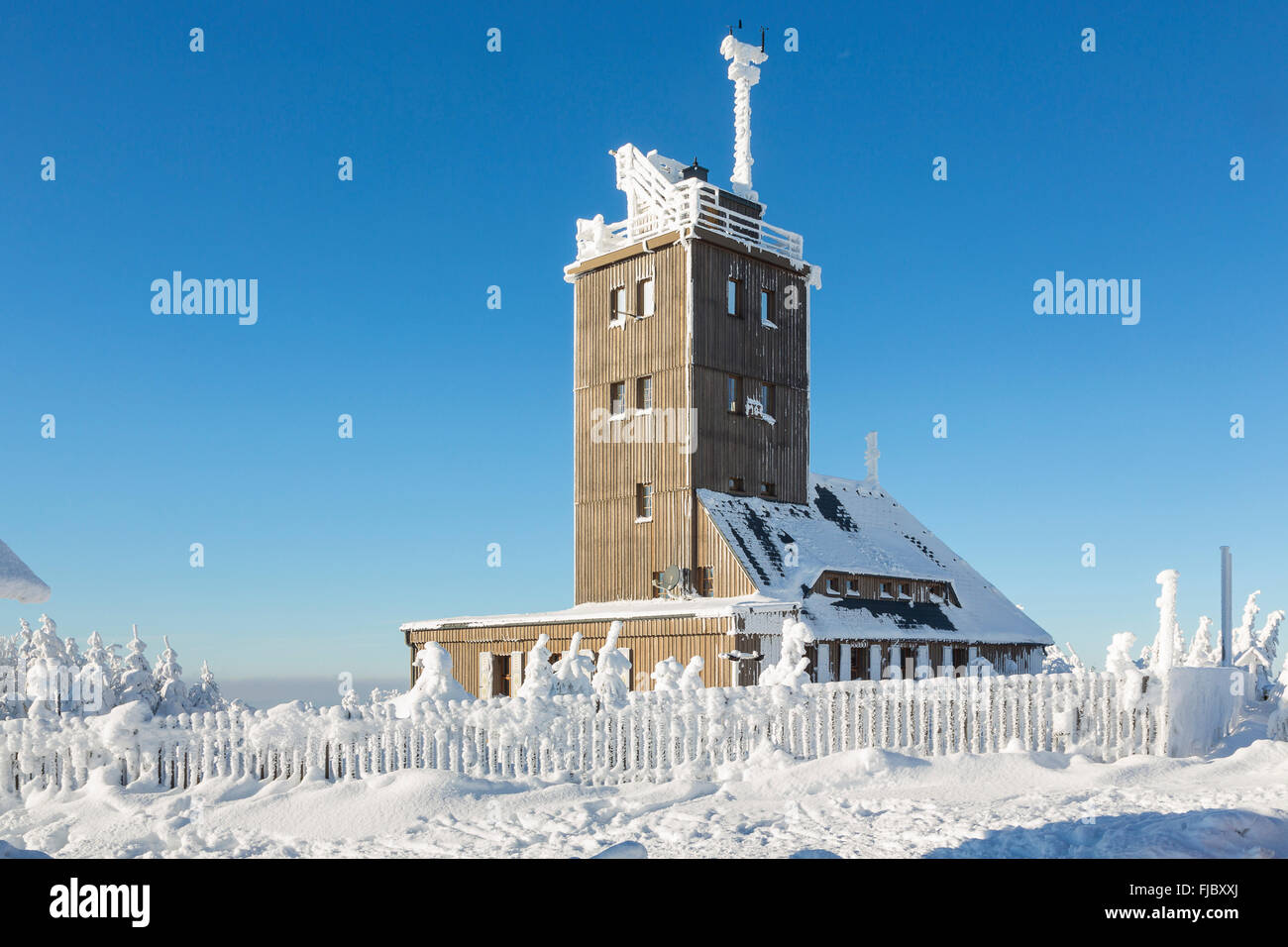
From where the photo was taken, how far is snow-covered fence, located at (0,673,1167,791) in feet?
53.6

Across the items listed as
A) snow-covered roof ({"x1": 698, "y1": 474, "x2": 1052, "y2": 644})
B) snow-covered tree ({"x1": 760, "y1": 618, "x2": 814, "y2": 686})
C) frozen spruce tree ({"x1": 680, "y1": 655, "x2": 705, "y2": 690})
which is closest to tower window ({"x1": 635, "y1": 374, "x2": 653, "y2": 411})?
snow-covered roof ({"x1": 698, "y1": 474, "x2": 1052, "y2": 644})

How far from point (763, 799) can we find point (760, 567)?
50.9 ft

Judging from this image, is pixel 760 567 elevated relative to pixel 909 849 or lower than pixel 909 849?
elevated

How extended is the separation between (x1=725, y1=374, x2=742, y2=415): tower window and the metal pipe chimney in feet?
44.3

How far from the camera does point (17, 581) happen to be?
895cm

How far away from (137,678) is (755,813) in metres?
16.3

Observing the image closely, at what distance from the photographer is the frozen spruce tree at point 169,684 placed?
25869 millimetres

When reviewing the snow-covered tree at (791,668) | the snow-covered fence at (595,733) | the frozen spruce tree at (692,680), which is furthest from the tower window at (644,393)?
the snow-covered fence at (595,733)

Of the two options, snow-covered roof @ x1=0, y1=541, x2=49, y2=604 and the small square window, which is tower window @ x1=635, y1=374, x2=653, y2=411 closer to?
the small square window

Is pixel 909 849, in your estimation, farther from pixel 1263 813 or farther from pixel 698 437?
Result: pixel 698 437

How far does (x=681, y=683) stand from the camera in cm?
1867

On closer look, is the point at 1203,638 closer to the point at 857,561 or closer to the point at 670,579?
Answer: the point at 857,561

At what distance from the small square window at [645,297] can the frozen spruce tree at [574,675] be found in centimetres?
1501
